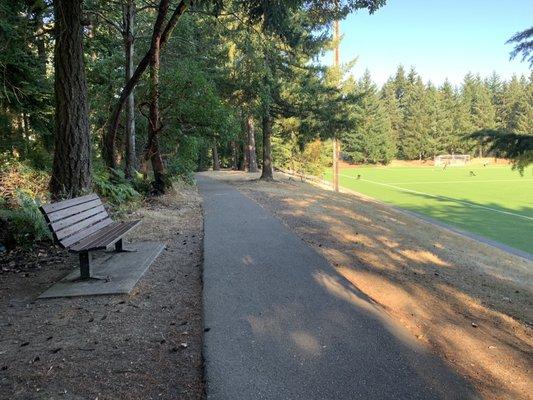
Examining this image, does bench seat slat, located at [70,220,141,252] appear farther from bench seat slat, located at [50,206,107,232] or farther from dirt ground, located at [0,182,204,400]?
dirt ground, located at [0,182,204,400]

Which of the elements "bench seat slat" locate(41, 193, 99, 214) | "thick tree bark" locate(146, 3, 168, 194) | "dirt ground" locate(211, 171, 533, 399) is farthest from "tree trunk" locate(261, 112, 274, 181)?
"bench seat slat" locate(41, 193, 99, 214)

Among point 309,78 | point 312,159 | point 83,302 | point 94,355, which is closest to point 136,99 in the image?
point 309,78

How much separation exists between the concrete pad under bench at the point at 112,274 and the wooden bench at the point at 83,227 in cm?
21

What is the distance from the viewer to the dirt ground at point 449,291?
169 inches

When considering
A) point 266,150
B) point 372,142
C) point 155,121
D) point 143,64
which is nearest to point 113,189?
point 155,121

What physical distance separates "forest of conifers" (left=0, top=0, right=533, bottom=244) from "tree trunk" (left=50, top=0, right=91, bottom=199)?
17 mm

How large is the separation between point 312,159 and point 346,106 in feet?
55.2

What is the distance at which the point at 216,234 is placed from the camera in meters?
8.65

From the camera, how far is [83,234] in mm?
6074

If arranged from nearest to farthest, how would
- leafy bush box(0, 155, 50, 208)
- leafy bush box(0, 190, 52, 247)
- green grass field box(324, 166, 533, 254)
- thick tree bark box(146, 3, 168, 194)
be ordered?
leafy bush box(0, 190, 52, 247) → leafy bush box(0, 155, 50, 208) → thick tree bark box(146, 3, 168, 194) → green grass field box(324, 166, 533, 254)

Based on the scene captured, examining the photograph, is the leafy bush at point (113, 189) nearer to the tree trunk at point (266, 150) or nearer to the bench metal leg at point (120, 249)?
the bench metal leg at point (120, 249)

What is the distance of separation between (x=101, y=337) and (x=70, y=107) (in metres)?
5.04

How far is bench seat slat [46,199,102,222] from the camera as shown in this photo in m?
5.38

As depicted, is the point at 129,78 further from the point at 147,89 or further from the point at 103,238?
the point at 103,238
